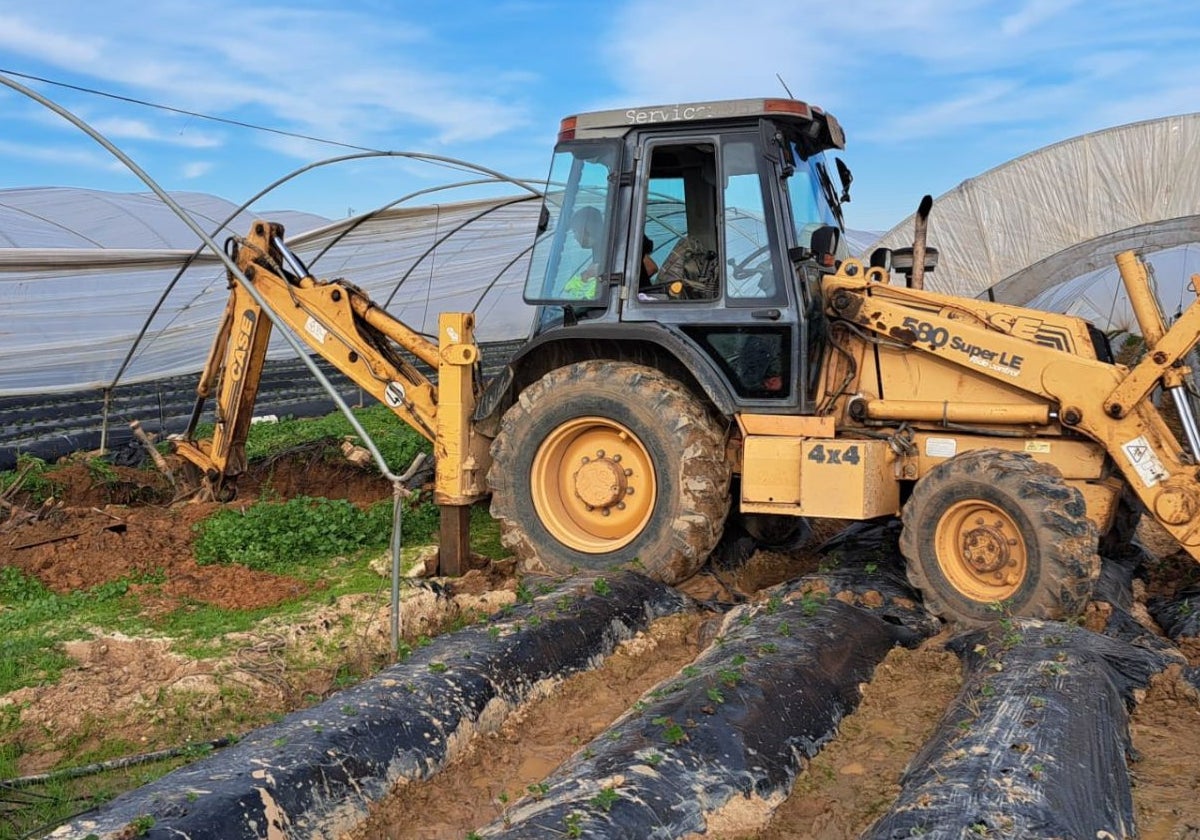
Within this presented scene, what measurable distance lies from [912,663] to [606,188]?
3045 millimetres

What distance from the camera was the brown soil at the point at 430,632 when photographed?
12.3 feet

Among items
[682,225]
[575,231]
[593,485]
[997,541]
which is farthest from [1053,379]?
[575,231]

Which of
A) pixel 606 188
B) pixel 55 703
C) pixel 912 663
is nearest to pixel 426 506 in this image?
pixel 606 188

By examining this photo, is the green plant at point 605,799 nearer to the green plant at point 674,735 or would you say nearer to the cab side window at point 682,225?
the green plant at point 674,735

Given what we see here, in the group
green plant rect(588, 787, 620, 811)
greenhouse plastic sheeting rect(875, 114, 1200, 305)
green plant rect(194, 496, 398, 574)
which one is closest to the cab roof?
green plant rect(194, 496, 398, 574)

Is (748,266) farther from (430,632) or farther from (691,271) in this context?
(430,632)

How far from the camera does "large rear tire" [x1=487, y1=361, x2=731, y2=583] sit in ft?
19.1

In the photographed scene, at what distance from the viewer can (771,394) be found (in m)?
5.88

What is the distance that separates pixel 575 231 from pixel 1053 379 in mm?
2697

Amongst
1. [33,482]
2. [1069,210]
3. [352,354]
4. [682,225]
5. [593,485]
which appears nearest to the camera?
[593,485]

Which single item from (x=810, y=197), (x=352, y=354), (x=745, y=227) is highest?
(x=810, y=197)

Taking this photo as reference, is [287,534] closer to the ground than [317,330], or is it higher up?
closer to the ground

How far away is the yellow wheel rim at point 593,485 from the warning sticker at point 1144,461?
2.39m

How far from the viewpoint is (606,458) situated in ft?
20.1
